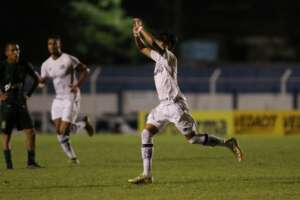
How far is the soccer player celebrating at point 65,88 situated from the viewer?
19969 millimetres

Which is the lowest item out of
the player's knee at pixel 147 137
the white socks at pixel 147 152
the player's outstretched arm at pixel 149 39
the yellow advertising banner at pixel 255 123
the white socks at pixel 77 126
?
the white socks at pixel 147 152

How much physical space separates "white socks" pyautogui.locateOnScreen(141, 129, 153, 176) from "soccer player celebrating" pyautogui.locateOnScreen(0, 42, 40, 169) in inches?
138

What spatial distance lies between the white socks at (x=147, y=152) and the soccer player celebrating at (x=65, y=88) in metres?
4.26

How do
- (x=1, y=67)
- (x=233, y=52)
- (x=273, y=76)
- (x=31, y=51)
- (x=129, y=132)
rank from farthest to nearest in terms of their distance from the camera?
(x=233, y=52), (x=31, y=51), (x=273, y=76), (x=129, y=132), (x=1, y=67)

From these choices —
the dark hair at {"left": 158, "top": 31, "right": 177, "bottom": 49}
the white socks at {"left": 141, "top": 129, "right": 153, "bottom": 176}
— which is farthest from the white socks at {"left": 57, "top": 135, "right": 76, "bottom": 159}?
the dark hair at {"left": 158, "top": 31, "right": 177, "bottom": 49}

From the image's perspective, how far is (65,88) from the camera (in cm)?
2023

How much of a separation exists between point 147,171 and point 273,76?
26.2 metres

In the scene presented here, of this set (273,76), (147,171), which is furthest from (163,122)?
(273,76)

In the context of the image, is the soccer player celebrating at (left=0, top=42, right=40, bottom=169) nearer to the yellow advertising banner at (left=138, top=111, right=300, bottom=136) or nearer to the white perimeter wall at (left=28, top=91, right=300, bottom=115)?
the yellow advertising banner at (left=138, top=111, right=300, bottom=136)

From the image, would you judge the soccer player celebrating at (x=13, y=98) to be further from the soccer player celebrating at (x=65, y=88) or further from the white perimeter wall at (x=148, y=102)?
the white perimeter wall at (x=148, y=102)

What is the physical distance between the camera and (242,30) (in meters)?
71.7

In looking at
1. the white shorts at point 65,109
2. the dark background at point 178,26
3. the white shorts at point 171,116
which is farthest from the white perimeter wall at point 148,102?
the white shorts at point 171,116

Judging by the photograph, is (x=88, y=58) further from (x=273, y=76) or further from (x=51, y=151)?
(x=51, y=151)

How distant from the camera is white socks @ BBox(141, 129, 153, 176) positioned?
15742 mm
